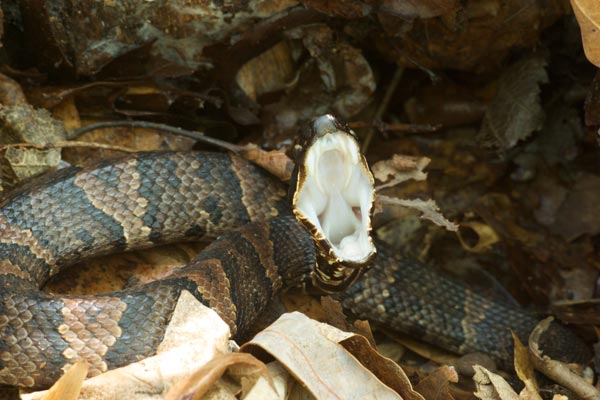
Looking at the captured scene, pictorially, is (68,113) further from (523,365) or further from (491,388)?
(523,365)

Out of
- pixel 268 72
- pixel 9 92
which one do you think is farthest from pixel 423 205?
pixel 9 92

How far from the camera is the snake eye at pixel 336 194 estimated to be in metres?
3.35

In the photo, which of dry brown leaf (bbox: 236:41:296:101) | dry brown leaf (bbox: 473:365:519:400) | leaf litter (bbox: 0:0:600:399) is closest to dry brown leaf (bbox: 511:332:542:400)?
leaf litter (bbox: 0:0:600:399)

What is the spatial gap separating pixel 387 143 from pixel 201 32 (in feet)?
5.26

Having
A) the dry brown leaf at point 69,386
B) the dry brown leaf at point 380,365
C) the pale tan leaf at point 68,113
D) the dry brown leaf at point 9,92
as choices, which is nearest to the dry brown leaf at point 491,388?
the dry brown leaf at point 380,365

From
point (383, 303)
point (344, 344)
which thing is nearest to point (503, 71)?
point (383, 303)

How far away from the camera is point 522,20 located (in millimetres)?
4477

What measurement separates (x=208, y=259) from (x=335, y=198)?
73 centimetres

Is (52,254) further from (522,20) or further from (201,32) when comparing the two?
(522,20)

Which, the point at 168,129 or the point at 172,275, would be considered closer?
the point at 172,275

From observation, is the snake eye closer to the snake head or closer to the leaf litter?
the snake head

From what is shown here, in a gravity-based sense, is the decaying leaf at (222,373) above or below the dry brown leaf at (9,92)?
below

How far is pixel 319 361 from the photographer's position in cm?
287

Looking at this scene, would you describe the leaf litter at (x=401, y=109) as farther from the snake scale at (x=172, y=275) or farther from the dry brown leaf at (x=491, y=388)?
the snake scale at (x=172, y=275)
